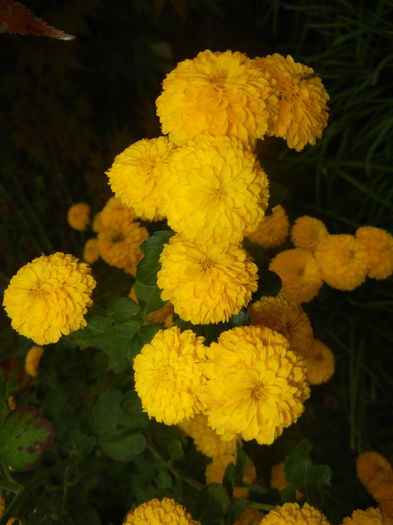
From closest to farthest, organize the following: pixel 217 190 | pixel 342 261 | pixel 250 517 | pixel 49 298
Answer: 1. pixel 217 190
2. pixel 49 298
3. pixel 250 517
4. pixel 342 261

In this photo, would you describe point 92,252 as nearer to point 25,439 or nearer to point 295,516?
point 25,439

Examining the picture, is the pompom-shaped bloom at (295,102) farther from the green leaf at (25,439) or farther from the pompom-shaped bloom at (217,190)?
the green leaf at (25,439)

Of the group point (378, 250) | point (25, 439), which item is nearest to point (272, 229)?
point (378, 250)

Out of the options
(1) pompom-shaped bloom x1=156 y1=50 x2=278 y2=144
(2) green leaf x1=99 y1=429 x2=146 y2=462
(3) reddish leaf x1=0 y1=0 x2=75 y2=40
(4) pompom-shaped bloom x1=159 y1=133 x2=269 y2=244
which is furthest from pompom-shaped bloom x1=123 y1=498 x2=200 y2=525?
(3) reddish leaf x1=0 y1=0 x2=75 y2=40

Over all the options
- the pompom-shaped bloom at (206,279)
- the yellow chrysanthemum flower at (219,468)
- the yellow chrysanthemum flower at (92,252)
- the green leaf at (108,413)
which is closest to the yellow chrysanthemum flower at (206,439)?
the yellow chrysanthemum flower at (219,468)

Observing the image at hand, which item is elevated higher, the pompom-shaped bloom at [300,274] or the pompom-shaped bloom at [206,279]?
the pompom-shaped bloom at [206,279]

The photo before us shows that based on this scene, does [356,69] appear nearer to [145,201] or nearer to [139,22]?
[139,22]

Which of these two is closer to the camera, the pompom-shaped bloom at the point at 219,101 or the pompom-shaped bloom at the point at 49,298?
the pompom-shaped bloom at the point at 219,101
